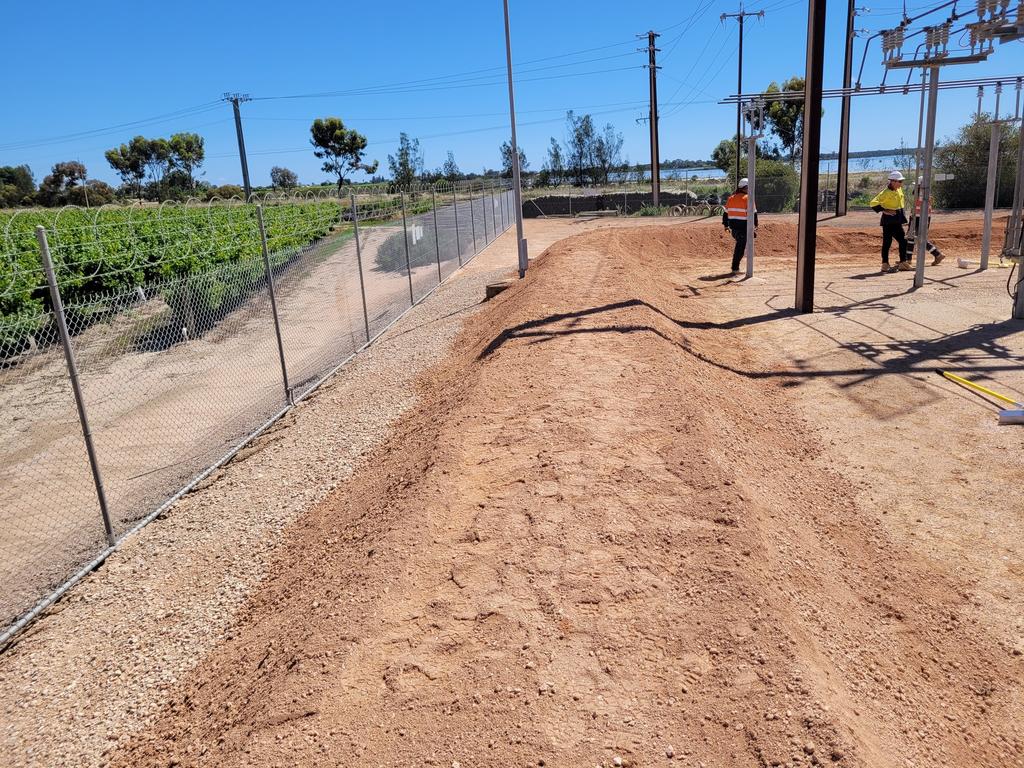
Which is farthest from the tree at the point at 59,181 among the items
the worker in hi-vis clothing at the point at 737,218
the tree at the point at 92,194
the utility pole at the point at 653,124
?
the worker in hi-vis clothing at the point at 737,218

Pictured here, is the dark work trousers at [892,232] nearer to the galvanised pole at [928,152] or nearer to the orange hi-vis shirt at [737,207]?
the galvanised pole at [928,152]

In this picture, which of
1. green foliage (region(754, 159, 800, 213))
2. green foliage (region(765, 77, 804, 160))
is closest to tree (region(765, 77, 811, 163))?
green foliage (region(765, 77, 804, 160))

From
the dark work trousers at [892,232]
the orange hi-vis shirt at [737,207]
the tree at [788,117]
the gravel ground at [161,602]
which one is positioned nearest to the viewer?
the gravel ground at [161,602]

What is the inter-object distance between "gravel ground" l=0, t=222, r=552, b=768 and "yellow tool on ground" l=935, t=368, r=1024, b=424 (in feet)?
19.7

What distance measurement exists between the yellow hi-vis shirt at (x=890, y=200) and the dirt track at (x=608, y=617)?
9.70 meters

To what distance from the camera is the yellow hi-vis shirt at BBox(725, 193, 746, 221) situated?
16094 millimetres

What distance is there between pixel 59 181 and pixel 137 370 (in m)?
62.9

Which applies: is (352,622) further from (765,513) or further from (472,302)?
(472,302)

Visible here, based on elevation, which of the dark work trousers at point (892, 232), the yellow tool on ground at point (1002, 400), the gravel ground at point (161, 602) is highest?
the dark work trousers at point (892, 232)

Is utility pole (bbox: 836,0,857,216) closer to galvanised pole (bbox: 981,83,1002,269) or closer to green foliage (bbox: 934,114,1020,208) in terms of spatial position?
green foliage (bbox: 934,114,1020,208)

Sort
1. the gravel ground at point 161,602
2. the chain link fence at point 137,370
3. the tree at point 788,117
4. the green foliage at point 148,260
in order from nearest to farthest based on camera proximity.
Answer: the gravel ground at point 161,602 → the chain link fence at point 137,370 → the green foliage at point 148,260 → the tree at point 788,117

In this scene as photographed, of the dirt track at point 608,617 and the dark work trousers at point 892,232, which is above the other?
the dark work trousers at point 892,232

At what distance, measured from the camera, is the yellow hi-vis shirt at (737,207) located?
16.1 m

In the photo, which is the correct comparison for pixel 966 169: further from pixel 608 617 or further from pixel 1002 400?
pixel 608 617
